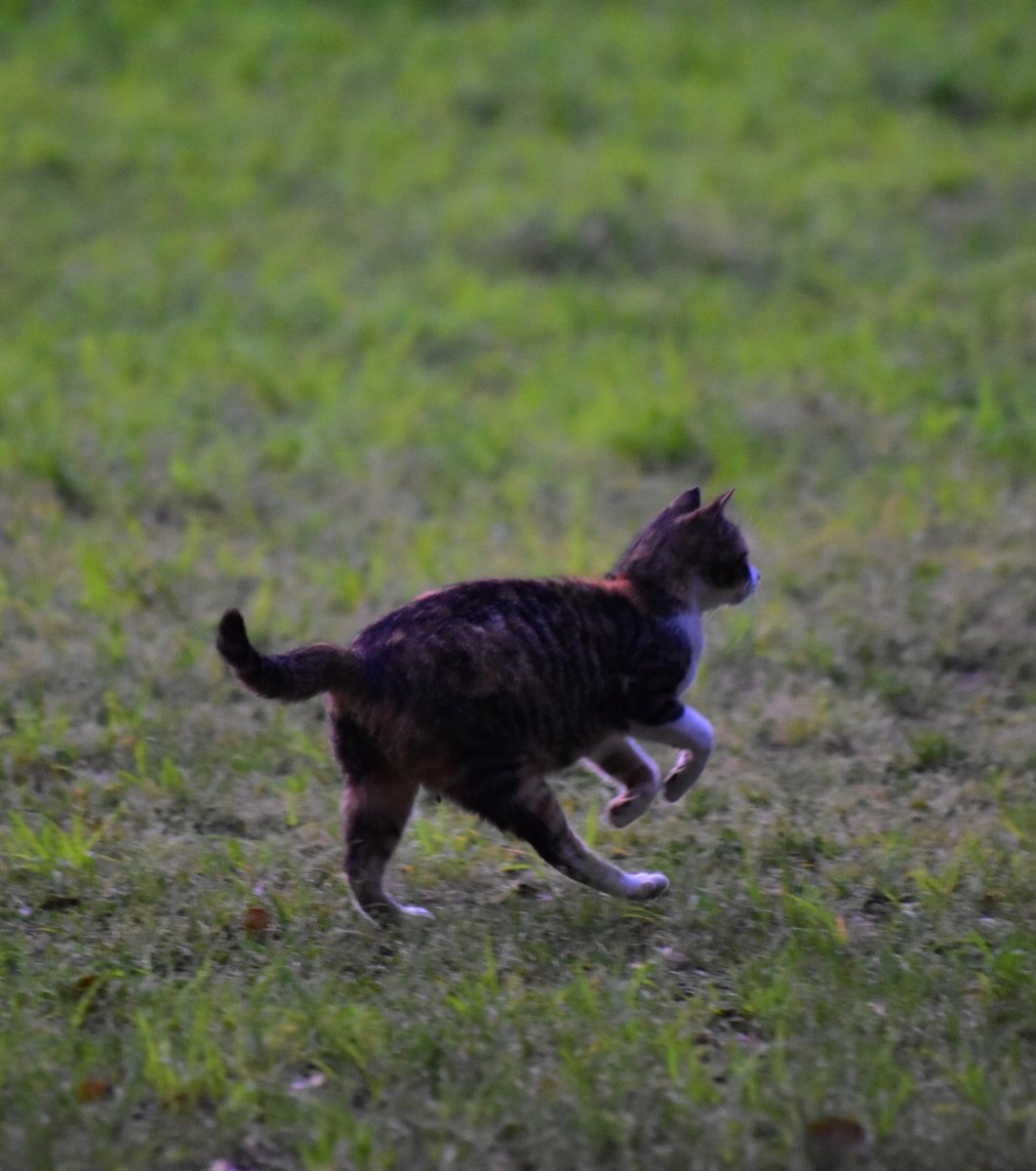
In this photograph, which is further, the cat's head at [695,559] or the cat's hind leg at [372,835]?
the cat's head at [695,559]

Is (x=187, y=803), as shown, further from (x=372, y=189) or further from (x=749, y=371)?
(x=372, y=189)

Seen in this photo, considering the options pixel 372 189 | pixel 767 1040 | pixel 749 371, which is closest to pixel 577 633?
pixel 767 1040

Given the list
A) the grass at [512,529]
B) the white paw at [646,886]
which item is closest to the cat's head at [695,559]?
the grass at [512,529]

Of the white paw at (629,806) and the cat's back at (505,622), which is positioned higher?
Answer: the cat's back at (505,622)

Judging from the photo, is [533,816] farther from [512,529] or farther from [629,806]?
[512,529]

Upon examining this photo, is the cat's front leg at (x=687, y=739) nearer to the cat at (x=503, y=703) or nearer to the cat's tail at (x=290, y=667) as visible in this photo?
the cat at (x=503, y=703)

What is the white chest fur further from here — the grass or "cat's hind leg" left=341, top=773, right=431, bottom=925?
"cat's hind leg" left=341, top=773, right=431, bottom=925

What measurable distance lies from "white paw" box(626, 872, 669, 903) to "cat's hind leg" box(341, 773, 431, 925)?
0.55 metres

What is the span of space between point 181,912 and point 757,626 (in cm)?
266

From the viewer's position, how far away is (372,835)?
Result: 3.85 meters

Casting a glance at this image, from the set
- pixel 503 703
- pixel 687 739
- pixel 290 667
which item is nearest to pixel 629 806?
pixel 687 739

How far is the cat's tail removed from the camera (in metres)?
3.46

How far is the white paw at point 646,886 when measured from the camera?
3893 mm

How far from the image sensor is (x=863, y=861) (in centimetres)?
421
